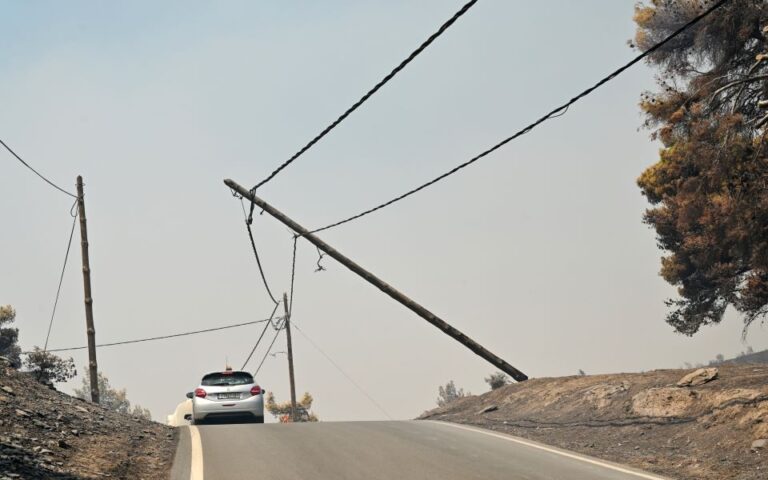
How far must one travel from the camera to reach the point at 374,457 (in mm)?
12055

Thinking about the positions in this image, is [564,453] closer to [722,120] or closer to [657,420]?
[657,420]

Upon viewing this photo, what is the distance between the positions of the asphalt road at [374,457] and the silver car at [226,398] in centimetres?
391

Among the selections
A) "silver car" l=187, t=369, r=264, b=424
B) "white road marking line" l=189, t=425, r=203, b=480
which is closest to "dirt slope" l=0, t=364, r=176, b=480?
"white road marking line" l=189, t=425, r=203, b=480

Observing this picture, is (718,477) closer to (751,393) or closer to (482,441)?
(751,393)

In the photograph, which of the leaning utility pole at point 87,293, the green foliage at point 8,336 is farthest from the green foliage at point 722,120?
the green foliage at point 8,336

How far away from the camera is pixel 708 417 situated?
44.3 feet

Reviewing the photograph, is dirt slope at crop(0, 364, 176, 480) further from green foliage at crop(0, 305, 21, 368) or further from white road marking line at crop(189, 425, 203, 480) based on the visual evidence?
green foliage at crop(0, 305, 21, 368)

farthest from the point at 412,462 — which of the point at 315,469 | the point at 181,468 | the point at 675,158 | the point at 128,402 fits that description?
the point at 128,402

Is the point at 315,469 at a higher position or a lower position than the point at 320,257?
lower

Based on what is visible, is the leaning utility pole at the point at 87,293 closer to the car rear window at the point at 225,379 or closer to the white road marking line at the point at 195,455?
the car rear window at the point at 225,379

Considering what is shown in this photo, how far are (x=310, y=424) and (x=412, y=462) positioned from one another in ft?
21.4

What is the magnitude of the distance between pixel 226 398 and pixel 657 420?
1059 centimetres

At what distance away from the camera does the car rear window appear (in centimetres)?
2053

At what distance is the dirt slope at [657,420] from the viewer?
1175 centimetres
